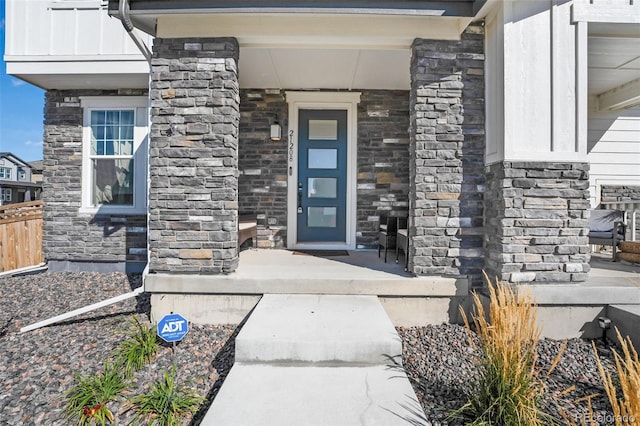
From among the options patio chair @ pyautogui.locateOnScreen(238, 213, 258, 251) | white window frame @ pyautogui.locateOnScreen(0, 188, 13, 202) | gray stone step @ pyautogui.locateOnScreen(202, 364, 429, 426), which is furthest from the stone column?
white window frame @ pyautogui.locateOnScreen(0, 188, 13, 202)

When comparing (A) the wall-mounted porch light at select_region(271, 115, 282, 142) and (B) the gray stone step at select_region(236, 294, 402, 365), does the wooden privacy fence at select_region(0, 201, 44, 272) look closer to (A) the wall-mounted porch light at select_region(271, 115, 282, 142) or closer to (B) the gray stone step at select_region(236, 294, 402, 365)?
(A) the wall-mounted porch light at select_region(271, 115, 282, 142)

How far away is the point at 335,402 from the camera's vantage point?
175 cm

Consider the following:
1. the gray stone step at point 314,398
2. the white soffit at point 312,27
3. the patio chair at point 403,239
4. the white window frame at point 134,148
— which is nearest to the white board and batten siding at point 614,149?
the patio chair at point 403,239

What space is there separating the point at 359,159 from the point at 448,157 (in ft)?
6.90

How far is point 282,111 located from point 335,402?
13.8 ft

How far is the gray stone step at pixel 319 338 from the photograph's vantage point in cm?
213

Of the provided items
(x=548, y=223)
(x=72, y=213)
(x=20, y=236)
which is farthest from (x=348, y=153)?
(x=20, y=236)

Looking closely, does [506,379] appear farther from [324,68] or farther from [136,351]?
[324,68]

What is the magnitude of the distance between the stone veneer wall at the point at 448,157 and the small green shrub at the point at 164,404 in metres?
2.04

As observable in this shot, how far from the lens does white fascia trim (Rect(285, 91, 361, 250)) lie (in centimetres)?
501

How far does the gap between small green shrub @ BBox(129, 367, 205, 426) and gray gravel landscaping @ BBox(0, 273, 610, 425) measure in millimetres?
63

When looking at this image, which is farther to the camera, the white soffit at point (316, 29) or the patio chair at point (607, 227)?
the patio chair at point (607, 227)

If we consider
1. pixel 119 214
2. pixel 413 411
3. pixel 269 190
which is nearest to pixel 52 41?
pixel 119 214

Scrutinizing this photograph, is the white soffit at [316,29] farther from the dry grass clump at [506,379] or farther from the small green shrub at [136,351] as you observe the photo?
the small green shrub at [136,351]
